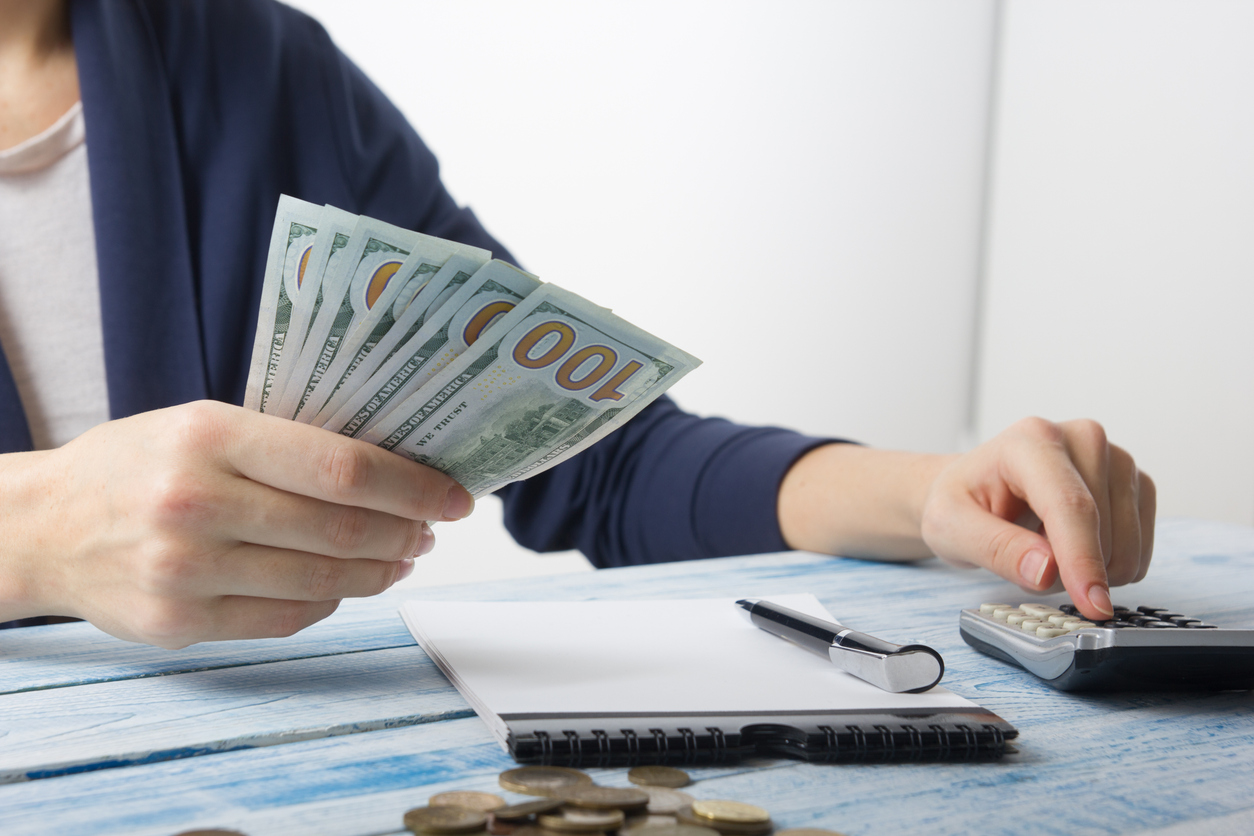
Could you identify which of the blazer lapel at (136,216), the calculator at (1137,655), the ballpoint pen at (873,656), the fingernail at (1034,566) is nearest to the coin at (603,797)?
the ballpoint pen at (873,656)

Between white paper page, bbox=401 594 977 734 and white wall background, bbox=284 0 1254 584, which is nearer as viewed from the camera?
white paper page, bbox=401 594 977 734

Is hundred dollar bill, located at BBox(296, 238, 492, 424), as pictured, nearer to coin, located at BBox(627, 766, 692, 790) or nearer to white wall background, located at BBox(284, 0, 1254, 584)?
coin, located at BBox(627, 766, 692, 790)

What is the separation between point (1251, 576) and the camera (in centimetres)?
84

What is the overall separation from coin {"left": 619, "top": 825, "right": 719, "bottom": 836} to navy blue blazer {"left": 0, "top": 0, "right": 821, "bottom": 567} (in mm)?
595

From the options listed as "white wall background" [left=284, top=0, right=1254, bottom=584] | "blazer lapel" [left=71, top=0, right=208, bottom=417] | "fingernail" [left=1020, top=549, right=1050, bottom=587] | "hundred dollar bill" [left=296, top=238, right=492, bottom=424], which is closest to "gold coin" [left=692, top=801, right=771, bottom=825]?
"hundred dollar bill" [left=296, top=238, right=492, bottom=424]

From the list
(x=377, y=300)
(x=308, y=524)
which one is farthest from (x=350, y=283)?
(x=308, y=524)

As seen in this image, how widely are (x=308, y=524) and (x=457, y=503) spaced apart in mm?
83

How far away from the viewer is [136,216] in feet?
3.18

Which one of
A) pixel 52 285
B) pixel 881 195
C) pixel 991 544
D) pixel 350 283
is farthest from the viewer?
pixel 881 195

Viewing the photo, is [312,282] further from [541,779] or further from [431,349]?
[541,779]

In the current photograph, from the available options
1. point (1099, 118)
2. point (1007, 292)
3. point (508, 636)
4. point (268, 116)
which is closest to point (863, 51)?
point (1099, 118)

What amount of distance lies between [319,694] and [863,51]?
2870 millimetres

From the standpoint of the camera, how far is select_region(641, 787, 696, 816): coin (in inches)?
13.9

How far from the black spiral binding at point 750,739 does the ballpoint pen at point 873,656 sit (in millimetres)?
42
